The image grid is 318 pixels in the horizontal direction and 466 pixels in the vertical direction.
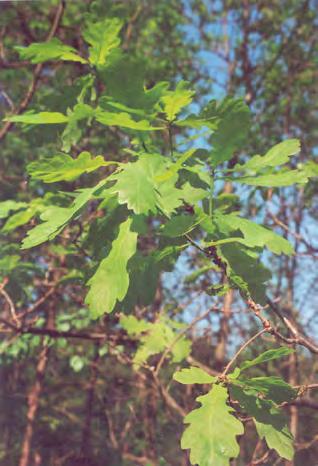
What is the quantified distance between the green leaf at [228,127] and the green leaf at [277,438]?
0.90m

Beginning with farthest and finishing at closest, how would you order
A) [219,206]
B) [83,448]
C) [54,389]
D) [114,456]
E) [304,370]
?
1. [54,389]
2. [114,456]
3. [304,370]
4. [83,448]
5. [219,206]

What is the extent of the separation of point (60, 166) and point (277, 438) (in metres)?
1.09

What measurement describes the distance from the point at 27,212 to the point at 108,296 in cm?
96

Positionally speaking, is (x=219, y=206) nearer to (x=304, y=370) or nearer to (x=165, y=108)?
(x=165, y=108)

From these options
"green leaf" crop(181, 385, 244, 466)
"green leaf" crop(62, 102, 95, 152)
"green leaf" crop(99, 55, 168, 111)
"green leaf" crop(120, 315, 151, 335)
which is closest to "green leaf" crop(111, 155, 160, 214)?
"green leaf" crop(99, 55, 168, 111)

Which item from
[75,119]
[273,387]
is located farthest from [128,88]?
[273,387]

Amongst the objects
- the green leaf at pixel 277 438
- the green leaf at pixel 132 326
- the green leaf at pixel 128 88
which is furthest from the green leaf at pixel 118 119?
the green leaf at pixel 132 326

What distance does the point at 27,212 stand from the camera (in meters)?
2.17

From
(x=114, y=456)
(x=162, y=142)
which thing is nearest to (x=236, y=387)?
(x=162, y=142)

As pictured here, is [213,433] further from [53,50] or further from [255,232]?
[53,50]

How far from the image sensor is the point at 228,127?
1547 millimetres

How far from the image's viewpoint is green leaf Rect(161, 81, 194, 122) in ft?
4.83

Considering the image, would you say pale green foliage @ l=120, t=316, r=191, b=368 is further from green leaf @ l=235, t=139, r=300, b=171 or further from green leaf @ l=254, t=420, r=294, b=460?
green leaf @ l=235, t=139, r=300, b=171

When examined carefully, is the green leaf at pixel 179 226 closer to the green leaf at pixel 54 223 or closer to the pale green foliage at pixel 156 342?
the green leaf at pixel 54 223
